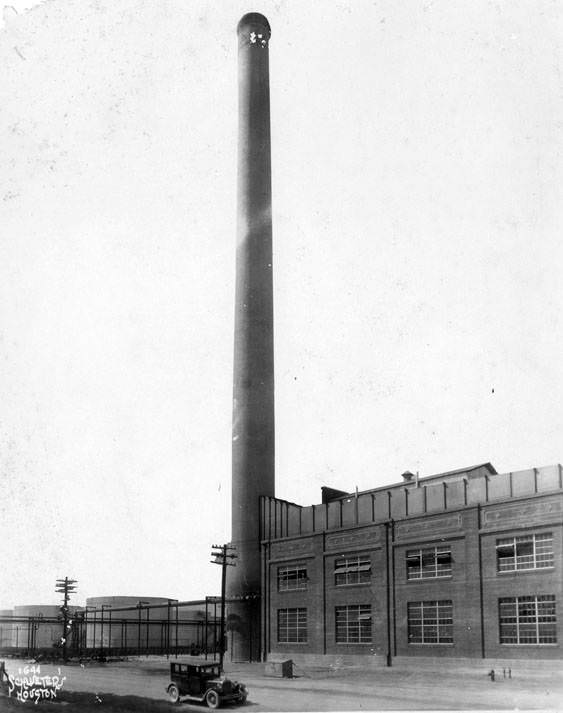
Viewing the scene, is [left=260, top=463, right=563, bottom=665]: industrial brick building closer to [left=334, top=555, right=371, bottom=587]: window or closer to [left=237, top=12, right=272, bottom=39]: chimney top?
[left=334, top=555, right=371, bottom=587]: window

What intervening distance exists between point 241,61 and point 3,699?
4337cm

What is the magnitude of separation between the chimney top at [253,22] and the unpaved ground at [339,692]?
41.2 metres

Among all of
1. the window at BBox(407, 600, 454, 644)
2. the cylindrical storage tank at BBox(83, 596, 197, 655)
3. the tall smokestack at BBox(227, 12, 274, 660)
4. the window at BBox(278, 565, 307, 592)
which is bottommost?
the cylindrical storage tank at BBox(83, 596, 197, 655)

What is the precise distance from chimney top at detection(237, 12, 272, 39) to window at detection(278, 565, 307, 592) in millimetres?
35967

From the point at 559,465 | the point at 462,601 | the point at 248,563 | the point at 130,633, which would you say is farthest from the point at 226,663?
the point at 130,633

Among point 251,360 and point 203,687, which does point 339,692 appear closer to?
point 203,687

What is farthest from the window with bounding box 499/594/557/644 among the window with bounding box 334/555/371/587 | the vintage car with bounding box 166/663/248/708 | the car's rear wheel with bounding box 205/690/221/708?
the car's rear wheel with bounding box 205/690/221/708

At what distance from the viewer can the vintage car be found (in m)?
22.3

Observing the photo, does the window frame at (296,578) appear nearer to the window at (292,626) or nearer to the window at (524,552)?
the window at (292,626)

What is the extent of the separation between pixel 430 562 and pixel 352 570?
5.35 m

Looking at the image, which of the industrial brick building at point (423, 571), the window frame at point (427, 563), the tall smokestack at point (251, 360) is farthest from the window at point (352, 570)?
the tall smokestack at point (251, 360)

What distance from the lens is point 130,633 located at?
7950cm

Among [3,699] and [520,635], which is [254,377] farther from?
[3,699]

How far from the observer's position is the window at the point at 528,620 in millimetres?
32000
